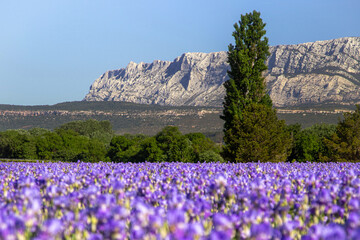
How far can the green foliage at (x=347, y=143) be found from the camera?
4409cm

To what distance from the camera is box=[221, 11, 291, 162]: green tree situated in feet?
120

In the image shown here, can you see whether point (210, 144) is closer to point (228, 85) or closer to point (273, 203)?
point (228, 85)

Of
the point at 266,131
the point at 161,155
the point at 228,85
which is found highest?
the point at 228,85

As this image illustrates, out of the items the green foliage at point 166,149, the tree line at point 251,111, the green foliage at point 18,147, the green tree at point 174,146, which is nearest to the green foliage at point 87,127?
the green foliage at point 18,147

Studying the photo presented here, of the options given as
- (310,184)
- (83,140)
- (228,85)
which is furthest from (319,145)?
(310,184)

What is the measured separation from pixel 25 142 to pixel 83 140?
14.9 meters

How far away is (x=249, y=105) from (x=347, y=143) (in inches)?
584

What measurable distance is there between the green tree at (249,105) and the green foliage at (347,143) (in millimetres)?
6837

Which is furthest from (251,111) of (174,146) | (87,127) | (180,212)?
(87,127)

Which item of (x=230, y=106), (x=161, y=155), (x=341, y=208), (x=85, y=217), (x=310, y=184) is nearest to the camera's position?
(x=85, y=217)

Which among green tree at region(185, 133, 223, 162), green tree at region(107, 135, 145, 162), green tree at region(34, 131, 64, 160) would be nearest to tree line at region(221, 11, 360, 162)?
green tree at region(185, 133, 223, 162)

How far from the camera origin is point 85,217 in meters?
4.89

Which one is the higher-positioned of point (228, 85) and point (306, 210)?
→ point (228, 85)

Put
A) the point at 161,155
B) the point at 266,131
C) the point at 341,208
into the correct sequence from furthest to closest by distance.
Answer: the point at 161,155 → the point at 266,131 → the point at 341,208
